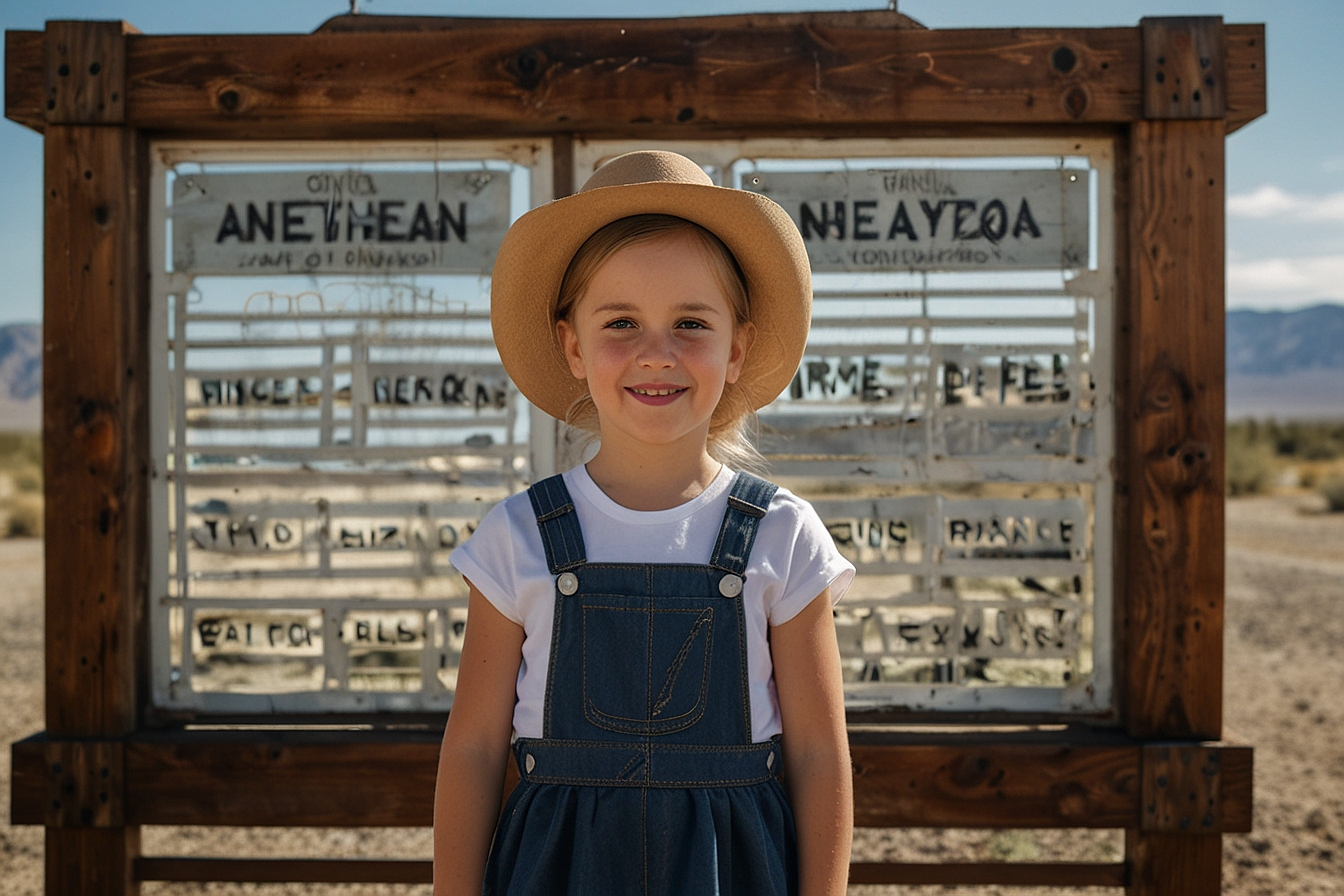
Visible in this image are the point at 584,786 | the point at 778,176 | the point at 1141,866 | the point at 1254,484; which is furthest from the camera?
the point at 1254,484

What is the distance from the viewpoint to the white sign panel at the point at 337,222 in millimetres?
3021

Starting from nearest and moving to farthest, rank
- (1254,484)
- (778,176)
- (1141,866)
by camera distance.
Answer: (1141,866)
(778,176)
(1254,484)

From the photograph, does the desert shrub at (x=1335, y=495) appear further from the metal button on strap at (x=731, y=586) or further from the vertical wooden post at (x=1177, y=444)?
the metal button on strap at (x=731, y=586)

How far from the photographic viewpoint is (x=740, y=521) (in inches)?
61.2

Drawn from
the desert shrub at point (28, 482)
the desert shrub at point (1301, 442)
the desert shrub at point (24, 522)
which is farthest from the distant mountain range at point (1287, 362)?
the desert shrub at point (24, 522)

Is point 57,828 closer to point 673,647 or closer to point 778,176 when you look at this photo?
point 673,647

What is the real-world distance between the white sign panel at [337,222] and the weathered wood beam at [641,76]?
225 mm

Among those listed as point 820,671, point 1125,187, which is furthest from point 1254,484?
point 820,671

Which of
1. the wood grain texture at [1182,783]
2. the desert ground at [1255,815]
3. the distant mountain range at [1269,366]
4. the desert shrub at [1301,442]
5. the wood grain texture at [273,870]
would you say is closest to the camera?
the wood grain texture at [1182,783]

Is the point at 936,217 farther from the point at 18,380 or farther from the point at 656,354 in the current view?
the point at 18,380

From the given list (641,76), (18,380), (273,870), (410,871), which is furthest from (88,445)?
(18,380)

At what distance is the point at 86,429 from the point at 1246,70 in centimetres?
354

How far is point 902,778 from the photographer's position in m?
2.82

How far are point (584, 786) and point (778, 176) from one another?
2.09 m
